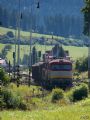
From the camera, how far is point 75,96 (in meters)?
36.8

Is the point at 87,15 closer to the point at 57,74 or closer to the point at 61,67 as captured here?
the point at 61,67

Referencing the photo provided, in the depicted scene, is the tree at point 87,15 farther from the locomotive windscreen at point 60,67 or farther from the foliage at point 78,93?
the foliage at point 78,93

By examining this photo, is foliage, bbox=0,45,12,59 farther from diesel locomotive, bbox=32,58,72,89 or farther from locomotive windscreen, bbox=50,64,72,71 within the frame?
locomotive windscreen, bbox=50,64,72,71

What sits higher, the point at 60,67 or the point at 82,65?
the point at 60,67

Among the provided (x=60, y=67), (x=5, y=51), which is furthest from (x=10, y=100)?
(x=5, y=51)

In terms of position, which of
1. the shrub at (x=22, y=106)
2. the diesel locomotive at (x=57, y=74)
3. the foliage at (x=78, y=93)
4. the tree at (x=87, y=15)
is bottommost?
the diesel locomotive at (x=57, y=74)

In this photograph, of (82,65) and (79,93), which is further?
(82,65)

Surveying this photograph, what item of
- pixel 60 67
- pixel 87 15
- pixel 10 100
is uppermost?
pixel 87 15

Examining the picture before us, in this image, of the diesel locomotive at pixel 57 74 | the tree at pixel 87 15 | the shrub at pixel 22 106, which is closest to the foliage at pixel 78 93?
the shrub at pixel 22 106

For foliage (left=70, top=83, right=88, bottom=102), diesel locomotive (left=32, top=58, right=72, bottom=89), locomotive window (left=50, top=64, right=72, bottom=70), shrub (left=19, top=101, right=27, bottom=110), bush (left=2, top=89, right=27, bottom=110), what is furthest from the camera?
locomotive window (left=50, top=64, right=72, bottom=70)

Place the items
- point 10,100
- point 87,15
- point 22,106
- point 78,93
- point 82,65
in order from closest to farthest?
1. point 10,100
2. point 22,106
3. point 78,93
4. point 87,15
5. point 82,65

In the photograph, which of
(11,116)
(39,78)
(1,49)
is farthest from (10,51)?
(11,116)

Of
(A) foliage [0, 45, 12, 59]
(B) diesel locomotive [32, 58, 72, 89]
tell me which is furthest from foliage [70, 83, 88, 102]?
(A) foliage [0, 45, 12, 59]

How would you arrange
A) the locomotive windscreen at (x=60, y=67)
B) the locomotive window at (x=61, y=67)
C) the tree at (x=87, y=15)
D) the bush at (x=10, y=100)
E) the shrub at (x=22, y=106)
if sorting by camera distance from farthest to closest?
the locomotive window at (x=61, y=67) → the locomotive windscreen at (x=60, y=67) → the tree at (x=87, y=15) → the shrub at (x=22, y=106) → the bush at (x=10, y=100)
